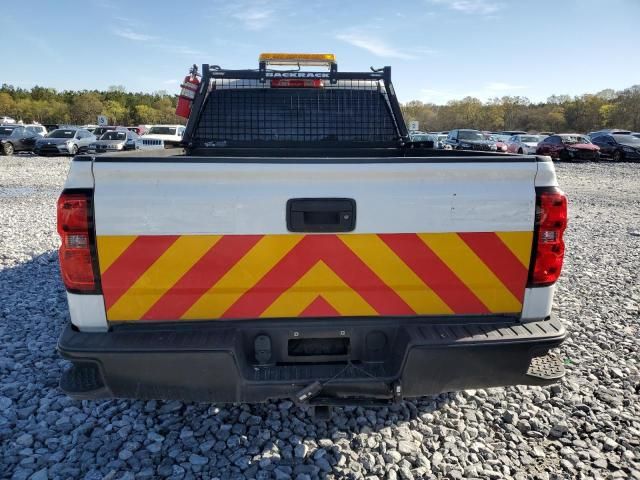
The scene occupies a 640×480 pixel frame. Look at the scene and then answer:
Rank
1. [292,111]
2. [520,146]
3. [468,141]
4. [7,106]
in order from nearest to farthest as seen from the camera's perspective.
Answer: [292,111] → [468,141] → [520,146] → [7,106]

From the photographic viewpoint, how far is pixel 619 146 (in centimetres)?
2675

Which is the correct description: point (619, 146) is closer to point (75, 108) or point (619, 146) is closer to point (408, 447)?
point (408, 447)

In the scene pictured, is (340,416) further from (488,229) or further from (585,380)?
(585,380)

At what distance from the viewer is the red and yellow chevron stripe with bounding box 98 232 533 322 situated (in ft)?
7.22

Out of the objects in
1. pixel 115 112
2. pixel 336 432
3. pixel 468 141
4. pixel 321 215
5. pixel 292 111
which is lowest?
pixel 336 432

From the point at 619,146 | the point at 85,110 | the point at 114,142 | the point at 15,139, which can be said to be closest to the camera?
the point at 114,142

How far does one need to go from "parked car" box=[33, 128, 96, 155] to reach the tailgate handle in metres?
26.6

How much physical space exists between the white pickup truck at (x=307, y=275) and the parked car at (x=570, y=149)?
1048 inches

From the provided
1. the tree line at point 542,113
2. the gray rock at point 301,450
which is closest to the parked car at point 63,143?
the gray rock at point 301,450

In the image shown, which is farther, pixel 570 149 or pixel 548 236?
pixel 570 149

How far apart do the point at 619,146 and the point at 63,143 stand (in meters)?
31.3

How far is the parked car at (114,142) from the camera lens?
79.0 ft

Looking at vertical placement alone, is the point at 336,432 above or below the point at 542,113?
below

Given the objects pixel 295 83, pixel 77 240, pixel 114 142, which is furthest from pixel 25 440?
pixel 114 142
